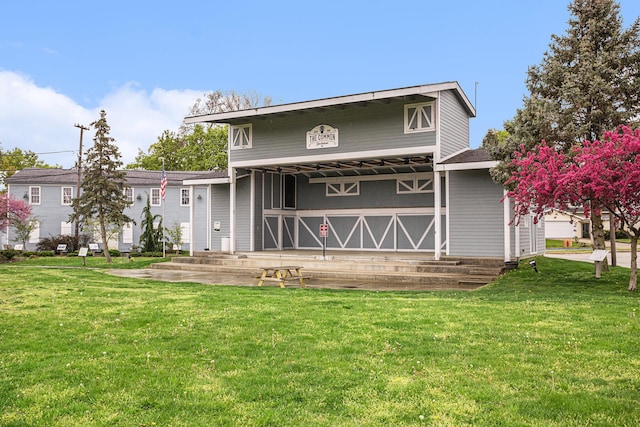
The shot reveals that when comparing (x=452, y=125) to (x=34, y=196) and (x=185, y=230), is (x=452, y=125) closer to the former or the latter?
(x=185, y=230)

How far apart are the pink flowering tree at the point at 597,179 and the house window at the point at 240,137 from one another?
12.8 metres

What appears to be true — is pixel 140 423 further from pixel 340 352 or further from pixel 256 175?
pixel 256 175

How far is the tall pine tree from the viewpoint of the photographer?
14.4 meters

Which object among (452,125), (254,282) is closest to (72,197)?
(254,282)

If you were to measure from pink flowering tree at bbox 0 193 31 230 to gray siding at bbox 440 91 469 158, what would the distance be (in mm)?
21381

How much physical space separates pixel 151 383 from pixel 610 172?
9.70m

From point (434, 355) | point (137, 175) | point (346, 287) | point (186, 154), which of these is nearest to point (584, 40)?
point (346, 287)

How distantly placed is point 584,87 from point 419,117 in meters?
5.61

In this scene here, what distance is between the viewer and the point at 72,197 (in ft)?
119

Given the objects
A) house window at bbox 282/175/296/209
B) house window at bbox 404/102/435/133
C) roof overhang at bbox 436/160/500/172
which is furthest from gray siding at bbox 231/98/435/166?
house window at bbox 282/175/296/209

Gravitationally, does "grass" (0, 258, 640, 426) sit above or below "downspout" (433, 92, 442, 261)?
below

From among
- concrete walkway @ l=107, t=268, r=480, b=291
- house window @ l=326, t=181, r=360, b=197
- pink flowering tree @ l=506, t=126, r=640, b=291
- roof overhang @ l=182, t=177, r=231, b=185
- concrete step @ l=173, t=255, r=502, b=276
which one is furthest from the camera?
house window @ l=326, t=181, r=360, b=197

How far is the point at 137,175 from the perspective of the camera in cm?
3750

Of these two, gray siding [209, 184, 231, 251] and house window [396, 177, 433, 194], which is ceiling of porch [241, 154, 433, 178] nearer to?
house window [396, 177, 433, 194]
